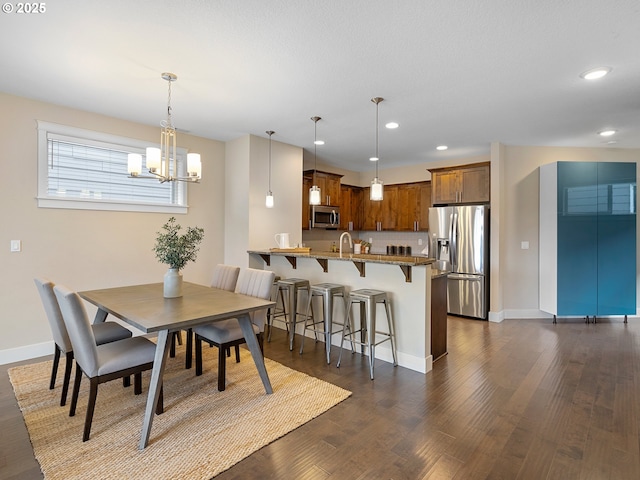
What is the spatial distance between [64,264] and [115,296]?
4.37 feet

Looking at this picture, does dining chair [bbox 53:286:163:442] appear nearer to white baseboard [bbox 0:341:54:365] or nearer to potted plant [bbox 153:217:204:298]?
potted plant [bbox 153:217:204:298]

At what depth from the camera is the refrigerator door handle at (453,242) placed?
17.9 ft

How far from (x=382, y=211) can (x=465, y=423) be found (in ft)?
17.3

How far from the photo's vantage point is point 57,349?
2.71m

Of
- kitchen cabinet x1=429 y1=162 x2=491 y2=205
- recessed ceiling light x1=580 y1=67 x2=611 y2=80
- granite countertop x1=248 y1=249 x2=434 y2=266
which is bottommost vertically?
granite countertop x1=248 y1=249 x2=434 y2=266

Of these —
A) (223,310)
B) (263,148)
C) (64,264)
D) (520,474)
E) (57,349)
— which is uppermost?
(263,148)

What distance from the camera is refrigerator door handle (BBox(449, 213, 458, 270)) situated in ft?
17.9

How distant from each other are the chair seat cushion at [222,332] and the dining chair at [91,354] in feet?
1.72

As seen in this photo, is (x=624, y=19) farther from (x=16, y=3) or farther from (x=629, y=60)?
(x=16, y=3)

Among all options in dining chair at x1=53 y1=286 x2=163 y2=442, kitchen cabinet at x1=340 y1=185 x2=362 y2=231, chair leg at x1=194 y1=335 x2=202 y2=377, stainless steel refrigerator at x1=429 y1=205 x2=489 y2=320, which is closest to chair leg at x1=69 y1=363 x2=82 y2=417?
dining chair at x1=53 y1=286 x2=163 y2=442

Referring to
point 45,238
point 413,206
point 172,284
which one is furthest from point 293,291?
point 413,206

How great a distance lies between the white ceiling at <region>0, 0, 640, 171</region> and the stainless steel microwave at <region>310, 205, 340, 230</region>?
6.92ft

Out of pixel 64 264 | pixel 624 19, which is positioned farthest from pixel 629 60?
pixel 64 264

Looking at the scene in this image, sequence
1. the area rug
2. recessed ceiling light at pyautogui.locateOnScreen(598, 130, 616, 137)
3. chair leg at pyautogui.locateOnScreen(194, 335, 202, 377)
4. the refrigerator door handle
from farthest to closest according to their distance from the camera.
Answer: the refrigerator door handle, recessed ceiling light at pyautogui.locateOnScreen(598, 130, 616, 137), chair leg at pyautogui.locateOnScreen(194, 335, 202, 377), the area rug
